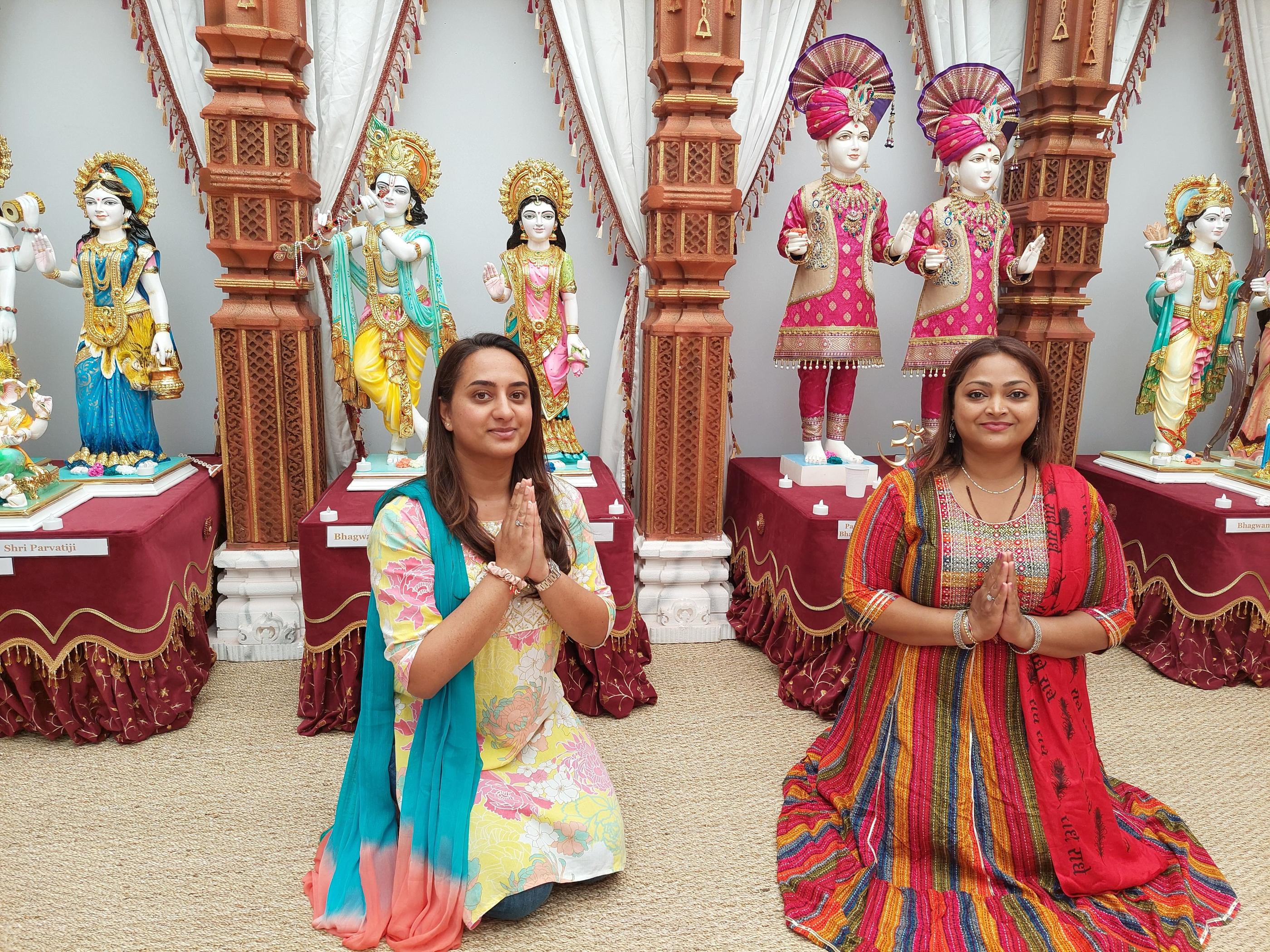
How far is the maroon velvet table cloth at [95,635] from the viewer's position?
273 centimetres

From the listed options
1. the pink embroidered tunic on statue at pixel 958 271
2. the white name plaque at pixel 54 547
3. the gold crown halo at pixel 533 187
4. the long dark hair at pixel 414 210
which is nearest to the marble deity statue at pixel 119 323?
the white name plaque at pixel 54 547

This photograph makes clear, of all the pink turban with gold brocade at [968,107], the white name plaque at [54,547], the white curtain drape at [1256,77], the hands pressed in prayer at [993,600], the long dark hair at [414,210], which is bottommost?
the white name plaque at [54,547]

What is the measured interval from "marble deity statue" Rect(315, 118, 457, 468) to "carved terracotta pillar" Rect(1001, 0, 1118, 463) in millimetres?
2522

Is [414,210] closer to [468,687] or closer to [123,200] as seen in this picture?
[123,200]

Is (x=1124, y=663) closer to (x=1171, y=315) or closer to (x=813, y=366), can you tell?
(x=1171, y=315)

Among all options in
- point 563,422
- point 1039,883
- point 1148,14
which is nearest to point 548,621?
point 1039,883

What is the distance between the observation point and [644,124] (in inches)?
150

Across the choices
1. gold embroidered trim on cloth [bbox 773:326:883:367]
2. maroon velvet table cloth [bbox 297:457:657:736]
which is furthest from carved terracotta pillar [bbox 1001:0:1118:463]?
maroon velvet table cloth [bbox 297:457:657:736]

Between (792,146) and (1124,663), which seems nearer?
(1124,663)

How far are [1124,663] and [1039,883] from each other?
1.80 metres

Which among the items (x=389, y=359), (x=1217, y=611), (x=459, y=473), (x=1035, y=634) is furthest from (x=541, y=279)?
(x=1217, y=611)

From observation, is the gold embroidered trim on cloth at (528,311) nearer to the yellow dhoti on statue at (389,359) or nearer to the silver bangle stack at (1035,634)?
the yellow dhoti on statue at (389,359)

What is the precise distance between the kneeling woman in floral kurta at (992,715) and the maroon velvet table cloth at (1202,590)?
142 cm

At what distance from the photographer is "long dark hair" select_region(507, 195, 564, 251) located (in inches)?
132
